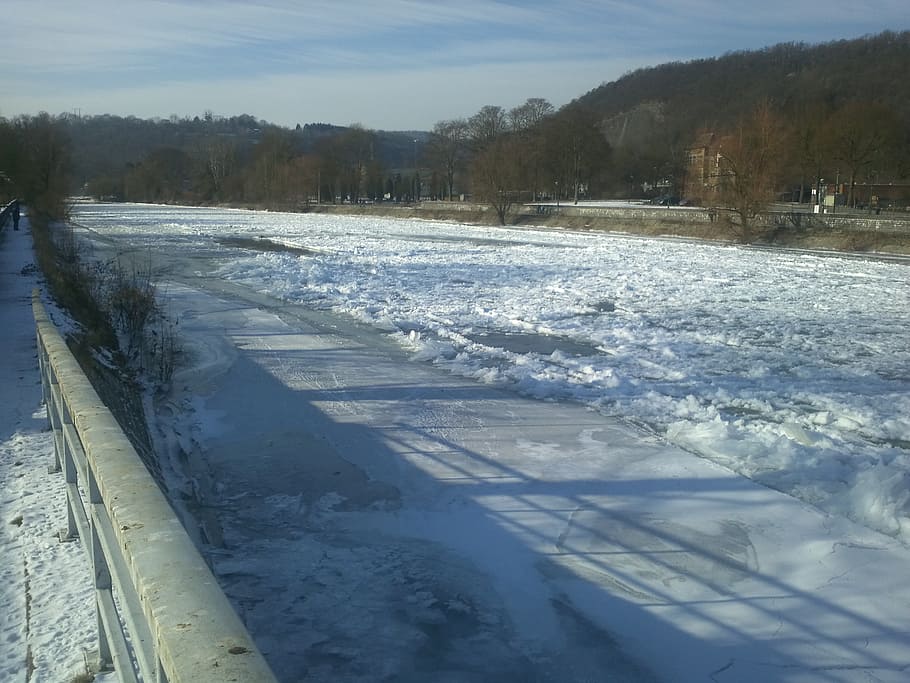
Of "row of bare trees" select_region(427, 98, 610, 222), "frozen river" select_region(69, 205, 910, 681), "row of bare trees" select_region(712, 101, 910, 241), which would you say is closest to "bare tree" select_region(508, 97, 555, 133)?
"row of bare trees" select_region(427, 98, 610, 222)

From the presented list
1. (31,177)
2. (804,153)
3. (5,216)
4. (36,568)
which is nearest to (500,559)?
(36,568)

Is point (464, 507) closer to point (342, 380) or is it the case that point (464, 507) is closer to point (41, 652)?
point (41, 652)

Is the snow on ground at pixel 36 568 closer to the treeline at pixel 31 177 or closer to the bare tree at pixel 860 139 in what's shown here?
the treeline at pixel 31 177

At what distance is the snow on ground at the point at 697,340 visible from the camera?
9.31 m

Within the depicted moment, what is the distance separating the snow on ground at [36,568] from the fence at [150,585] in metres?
0.46

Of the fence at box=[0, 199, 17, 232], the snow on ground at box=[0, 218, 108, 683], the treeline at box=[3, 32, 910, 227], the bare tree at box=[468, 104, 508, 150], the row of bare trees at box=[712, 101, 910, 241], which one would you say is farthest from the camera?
the bare tree at box=[468, 104, 508, 150]

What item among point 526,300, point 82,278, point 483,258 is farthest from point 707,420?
point 483,258

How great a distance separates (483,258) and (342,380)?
25.5 meters

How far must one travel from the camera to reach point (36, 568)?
4.92 metres

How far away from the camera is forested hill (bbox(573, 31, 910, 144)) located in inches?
4478

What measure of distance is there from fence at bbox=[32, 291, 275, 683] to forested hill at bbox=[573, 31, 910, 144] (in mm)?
96377

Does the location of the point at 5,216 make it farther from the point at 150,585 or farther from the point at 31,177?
the point at 150,585

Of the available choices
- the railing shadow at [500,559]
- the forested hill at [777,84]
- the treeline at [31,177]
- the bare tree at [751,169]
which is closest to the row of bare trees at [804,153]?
the bare tree at [751,169]

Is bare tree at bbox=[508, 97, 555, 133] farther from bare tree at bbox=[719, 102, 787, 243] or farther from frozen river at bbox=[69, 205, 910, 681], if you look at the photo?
frozen river at bbox=[69, 205, 910, 681]
